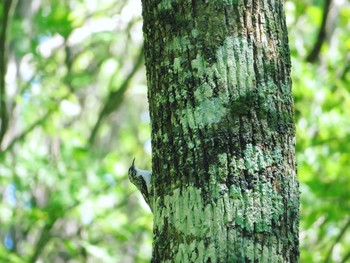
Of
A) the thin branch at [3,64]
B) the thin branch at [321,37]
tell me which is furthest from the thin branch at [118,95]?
the thin branch at [321,37]

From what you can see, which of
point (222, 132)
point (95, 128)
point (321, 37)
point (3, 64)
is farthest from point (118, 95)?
point (222, 132)

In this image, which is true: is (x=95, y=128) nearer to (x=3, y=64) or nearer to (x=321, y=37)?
(x=3, y=64)

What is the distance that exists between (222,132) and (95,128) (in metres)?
5.88

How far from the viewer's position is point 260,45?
200 centimetres

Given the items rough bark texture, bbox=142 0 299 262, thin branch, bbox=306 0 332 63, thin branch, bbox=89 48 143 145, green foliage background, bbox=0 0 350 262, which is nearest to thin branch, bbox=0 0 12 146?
green foliage background, bbox=0 0 350 262

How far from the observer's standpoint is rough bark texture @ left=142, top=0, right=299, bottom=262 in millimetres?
1865

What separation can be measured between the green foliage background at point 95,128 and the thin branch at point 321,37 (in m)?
0.04

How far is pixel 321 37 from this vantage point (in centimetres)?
666

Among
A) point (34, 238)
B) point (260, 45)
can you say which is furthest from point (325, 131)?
point (260, 45)

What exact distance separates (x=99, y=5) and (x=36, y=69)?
1360 millimetres

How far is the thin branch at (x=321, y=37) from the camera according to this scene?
6.45 m

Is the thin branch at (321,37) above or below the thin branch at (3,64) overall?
above

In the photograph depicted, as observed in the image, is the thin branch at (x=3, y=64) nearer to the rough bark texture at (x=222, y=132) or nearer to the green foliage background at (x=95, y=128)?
the green foliage background at (x=95, y=128)

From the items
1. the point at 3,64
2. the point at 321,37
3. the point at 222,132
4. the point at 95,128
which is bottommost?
the point at 222,132
